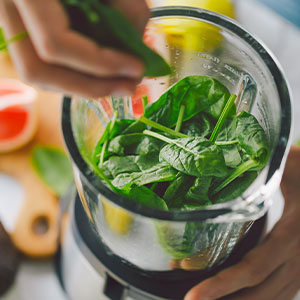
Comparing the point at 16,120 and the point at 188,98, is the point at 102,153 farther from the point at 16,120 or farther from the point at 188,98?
the point at 16,120

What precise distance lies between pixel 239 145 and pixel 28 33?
265 millimetres

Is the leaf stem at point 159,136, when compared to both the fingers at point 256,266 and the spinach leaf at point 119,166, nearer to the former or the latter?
the spinach leaf at point 119,166

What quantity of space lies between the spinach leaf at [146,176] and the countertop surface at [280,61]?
410 mm

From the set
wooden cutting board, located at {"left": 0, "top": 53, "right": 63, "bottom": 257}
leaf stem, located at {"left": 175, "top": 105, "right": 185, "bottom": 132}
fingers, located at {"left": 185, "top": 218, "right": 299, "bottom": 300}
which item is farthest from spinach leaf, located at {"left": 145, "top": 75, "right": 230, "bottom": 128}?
wooden cutting board, located at {"left": 0, "top": 53, "right": 63, "bottom": 257}

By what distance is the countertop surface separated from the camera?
0.76m

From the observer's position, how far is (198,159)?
0.42 metres

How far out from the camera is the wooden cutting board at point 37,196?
0.78 metres

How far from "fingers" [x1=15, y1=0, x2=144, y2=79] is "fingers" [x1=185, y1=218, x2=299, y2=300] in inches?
13.7

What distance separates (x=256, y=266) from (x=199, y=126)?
0.70 ft

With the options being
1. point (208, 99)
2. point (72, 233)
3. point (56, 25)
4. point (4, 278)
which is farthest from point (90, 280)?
point (56, 25)

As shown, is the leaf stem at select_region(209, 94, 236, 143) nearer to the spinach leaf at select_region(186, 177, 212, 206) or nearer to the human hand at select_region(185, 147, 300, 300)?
the spinach leaf at select_region(186, 177, 212, 206)

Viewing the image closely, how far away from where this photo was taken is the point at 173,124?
20.6 inches

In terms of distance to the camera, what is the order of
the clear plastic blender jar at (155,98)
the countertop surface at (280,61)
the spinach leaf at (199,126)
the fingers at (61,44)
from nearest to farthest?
the fingers at (61,44) → the clear plastic blender jar at (155,98) → the spinach leaf at (199,126) → the countertop surface at (280,61)

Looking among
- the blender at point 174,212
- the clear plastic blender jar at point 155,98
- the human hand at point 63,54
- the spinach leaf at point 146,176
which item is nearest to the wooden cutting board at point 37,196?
the blender at point 174,212
